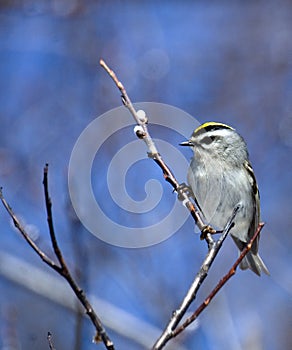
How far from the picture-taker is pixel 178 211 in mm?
3207

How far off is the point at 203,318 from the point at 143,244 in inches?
29.0

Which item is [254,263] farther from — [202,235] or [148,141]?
[148,141]

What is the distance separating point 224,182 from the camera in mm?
2893

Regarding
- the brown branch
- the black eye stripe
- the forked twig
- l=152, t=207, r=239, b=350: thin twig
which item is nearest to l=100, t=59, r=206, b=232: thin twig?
the forked twig

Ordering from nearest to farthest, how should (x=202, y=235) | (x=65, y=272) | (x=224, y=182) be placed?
(x=65, y=272), (x=202, y=235), (x=224, y=182)

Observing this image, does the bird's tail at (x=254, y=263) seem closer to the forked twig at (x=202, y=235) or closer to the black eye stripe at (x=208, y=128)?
the black eye stripe at (x=208, y=128)

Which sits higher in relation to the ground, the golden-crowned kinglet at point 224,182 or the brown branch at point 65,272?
the golden-crowned kinglet at point 224,182

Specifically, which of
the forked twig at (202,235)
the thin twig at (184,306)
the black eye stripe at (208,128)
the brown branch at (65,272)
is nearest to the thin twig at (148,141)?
the forked twig at (202,235)

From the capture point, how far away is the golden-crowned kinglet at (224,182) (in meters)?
2.81

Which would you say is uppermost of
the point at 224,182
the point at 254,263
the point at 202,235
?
the point at 224,182

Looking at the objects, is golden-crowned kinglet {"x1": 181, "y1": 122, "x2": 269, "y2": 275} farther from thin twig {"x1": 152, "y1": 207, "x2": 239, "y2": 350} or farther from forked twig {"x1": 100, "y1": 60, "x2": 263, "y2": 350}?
thin twig {"x1": 152, "y1": 207, "x2": 239, "y2": 350}

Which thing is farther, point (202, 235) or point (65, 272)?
point (202, 235)

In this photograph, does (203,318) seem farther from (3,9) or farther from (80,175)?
(3,9)

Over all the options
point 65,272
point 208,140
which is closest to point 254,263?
point 208,140
